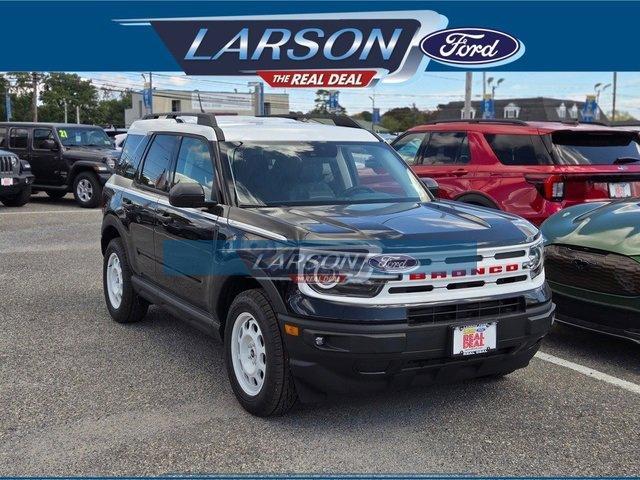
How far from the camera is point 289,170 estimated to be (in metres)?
4.89

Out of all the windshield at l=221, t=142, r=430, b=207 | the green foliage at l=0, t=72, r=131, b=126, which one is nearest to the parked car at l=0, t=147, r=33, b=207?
the windshield at l=221, t=142, r=430, b=207

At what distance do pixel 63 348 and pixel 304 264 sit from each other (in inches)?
105

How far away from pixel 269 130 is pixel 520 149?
155 inches

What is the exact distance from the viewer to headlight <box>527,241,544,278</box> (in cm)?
417

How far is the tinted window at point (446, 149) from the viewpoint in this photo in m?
8.83

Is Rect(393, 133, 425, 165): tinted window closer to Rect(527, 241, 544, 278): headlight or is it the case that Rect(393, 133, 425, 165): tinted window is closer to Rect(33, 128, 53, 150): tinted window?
Rect(527, 241, 544, 278): headlight

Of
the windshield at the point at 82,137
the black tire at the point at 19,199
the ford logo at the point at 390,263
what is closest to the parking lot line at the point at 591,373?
the ford logo at the point at 390,263

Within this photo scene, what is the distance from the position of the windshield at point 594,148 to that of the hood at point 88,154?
11.1 meters

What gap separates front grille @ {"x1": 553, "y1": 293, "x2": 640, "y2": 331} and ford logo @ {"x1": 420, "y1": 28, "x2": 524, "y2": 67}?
1490 centimetres

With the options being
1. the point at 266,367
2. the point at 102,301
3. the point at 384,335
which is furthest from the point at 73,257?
the point at 384,335

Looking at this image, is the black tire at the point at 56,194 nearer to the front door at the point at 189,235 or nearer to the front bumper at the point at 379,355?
the front door at the point at 189,235

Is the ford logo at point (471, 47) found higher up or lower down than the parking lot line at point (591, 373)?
higher up

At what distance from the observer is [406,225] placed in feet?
13.4

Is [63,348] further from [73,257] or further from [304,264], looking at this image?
[73,257]
